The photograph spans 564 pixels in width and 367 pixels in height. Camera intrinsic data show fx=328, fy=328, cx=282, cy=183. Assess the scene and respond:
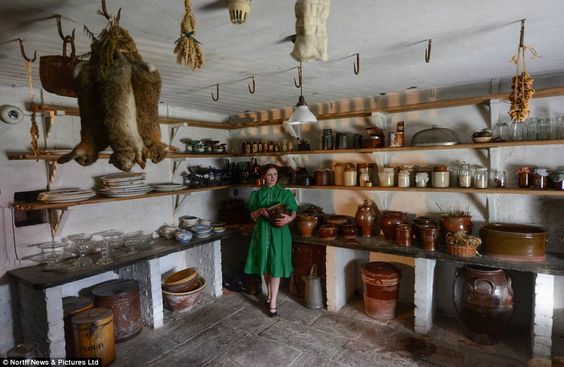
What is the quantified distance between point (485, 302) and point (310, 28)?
301 cm

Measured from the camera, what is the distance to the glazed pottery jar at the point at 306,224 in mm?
4027

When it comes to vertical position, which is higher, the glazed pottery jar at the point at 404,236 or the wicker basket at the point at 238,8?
the wicker basket at the point at 238,8

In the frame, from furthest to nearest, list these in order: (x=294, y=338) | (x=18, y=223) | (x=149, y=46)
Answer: (x=294, y=338) → (x=18, y=223) → (x=149, y=46)

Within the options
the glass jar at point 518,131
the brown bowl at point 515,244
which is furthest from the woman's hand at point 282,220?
the glass jar at point 518,131

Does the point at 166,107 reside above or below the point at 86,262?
above

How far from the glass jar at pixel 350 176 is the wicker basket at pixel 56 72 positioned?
10.0 feet

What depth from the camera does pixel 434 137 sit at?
11.1ft

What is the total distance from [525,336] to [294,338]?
2.24m

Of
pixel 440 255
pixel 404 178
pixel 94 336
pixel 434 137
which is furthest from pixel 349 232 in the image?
pixel 94 336

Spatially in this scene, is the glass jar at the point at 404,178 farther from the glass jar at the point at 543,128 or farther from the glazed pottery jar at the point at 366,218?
the glass jar at the point at 543,128

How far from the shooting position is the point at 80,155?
4.15 feet

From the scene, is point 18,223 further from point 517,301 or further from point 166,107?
point 517,301

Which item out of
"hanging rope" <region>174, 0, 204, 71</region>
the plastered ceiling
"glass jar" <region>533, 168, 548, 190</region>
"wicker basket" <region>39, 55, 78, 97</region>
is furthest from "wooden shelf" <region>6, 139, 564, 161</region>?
"hanging rope" <region>174, 0, 204, 71</region>

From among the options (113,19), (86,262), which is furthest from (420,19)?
(86,262)
